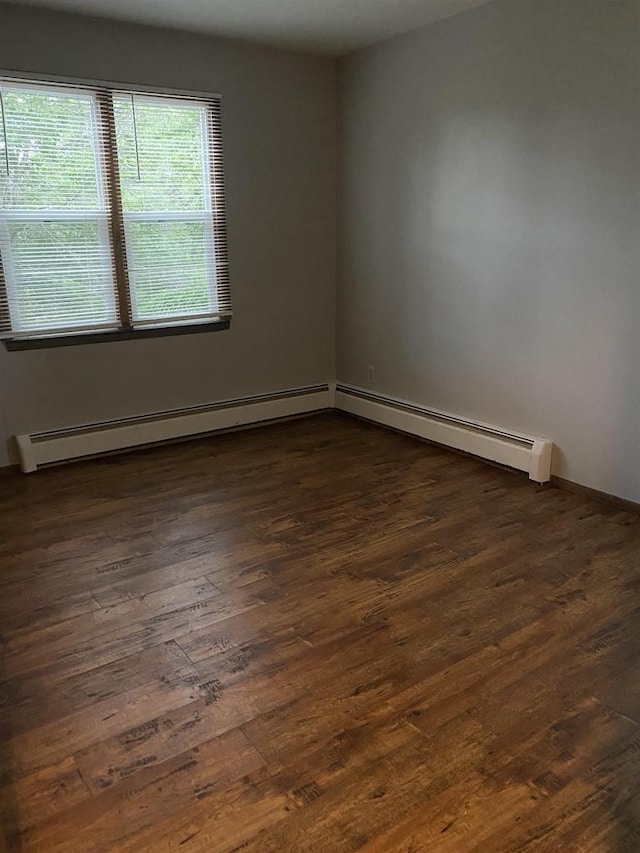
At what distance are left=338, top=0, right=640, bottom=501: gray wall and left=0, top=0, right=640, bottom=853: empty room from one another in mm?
18

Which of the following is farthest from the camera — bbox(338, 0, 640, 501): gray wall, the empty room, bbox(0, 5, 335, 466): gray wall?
bbox(0, 5, 335, 466): gray wall

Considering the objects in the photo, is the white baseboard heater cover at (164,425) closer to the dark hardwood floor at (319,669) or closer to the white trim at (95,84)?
the dark hardwood floor at (319,669)

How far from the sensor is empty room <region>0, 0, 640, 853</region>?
1.78 m

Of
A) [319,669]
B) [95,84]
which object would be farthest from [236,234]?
[319,669]

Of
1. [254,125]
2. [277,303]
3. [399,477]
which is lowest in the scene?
[399,477]

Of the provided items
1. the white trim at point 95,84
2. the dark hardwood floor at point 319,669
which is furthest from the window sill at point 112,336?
the white trim at point 95,84

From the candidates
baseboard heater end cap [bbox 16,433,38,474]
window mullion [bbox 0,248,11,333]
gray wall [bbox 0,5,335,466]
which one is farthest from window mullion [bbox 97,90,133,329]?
baseboard heater end cap [bbox 16,433,38,474]

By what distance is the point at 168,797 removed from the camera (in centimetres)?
169

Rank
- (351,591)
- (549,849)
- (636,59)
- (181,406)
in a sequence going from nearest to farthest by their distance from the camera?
(549,849), (351,591), (636,59), (181,406)

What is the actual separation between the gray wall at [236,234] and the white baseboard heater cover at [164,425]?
0.22 ft

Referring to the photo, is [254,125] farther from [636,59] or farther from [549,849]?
[549,849]

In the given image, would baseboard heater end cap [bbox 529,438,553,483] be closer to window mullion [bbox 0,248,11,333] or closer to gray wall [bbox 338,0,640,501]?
gray wall [bbox 338,0,640,501]

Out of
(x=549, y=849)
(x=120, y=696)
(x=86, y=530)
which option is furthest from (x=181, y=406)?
(x=549, y=849)

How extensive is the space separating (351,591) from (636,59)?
2.56 metres
